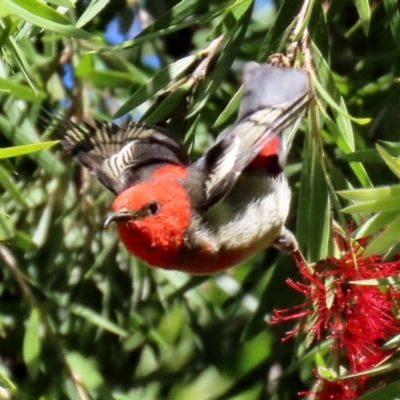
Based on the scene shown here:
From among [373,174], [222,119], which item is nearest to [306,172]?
[222,119]

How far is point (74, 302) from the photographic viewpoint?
2.66 meters

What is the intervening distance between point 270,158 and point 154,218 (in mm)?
343

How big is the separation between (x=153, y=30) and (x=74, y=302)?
0.95m

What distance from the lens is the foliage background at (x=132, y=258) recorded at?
2.44 meters

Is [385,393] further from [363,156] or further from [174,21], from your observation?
[174,21]

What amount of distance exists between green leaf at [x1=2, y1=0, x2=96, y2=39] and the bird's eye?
61 centimetres

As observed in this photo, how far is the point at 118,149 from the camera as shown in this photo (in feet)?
8.23

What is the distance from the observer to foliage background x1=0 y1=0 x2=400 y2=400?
2.44 meters

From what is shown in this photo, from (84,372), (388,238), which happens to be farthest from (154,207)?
(388,238)

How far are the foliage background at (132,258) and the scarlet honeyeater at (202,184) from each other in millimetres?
103

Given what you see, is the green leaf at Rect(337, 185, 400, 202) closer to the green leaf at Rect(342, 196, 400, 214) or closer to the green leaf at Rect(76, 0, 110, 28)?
the green leaf at Rect(342, 196, 400, 214)

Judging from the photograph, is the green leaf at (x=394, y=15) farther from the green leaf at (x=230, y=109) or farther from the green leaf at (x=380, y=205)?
the green leaf at (x=380, y=205)

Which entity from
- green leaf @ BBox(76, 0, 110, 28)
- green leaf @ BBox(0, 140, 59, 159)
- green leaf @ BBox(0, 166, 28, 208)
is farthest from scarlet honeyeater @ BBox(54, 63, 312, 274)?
green leaf @ BBox(0, 140, 59, 159)

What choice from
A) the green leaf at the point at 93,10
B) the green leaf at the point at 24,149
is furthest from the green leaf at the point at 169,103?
the green leaf at the point at 24,149
